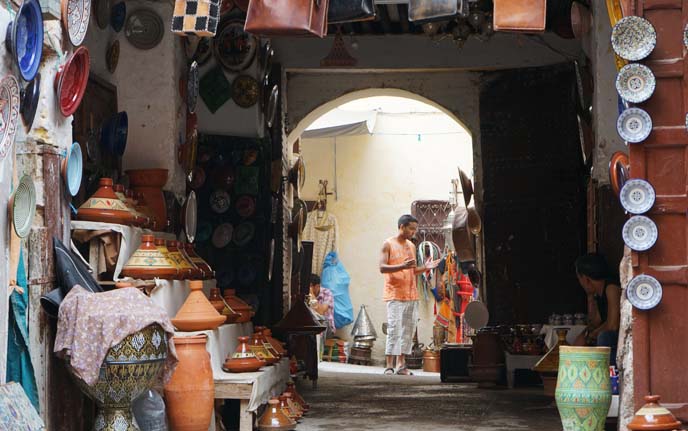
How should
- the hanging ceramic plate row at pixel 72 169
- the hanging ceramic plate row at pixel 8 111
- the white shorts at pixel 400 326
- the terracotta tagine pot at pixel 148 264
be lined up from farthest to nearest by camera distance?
the white shorts at pixel 400 326 → the terracotta tagine pot at pixel 148 264 → the hanging ceramic plate row at pixel 72 169 → the hanging ceramic plate row at pixel 8 111

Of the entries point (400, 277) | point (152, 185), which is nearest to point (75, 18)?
point (152, 185)

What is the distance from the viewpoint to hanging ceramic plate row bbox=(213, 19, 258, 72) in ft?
31.3

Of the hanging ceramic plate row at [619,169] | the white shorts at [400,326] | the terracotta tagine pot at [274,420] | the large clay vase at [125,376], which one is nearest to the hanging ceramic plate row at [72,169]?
the large clay vase at [125,376]

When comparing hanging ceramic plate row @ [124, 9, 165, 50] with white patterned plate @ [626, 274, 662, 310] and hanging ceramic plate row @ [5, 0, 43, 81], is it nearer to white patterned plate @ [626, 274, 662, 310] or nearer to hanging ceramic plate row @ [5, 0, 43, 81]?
hanging ceramic plate row @ [5, 0, 43, 81]

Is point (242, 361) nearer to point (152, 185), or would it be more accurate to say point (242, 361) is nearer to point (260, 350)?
point (260, 350)

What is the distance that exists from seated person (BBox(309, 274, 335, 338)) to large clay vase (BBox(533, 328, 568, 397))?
5.99 m

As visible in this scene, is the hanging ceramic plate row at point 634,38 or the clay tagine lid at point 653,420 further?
the hanging ceramic plate row at point 634,38

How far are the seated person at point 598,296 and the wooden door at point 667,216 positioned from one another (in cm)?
183

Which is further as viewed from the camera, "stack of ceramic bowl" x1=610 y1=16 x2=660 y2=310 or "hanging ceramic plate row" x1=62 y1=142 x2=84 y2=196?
"hanging ceramic plate row" x1=62 y1=142 x2=84 y2=196

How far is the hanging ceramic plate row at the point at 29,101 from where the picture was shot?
475 cm

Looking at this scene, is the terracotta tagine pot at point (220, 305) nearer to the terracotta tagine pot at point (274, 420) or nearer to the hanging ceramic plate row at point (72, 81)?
the terracotta tagine pot at point (274, 420)

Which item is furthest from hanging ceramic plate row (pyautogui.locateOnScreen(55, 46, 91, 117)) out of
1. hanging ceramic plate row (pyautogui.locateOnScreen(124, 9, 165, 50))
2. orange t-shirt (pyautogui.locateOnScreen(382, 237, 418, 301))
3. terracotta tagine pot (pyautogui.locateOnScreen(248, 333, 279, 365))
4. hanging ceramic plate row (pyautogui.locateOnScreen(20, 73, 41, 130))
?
orange t-shirt (pyautogui.locateOnScreen(382, 237, 418, 301))

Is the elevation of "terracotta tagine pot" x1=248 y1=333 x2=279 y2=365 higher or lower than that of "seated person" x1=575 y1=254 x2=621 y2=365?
lower

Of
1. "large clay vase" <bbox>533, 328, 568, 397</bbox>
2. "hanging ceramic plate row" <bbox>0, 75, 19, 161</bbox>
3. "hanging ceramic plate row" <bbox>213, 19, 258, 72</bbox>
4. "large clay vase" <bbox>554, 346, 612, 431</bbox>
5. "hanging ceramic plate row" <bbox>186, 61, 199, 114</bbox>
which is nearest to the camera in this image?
"hanging ceramic plate row" <bbox>0, 75, 19, 161</bbox>
